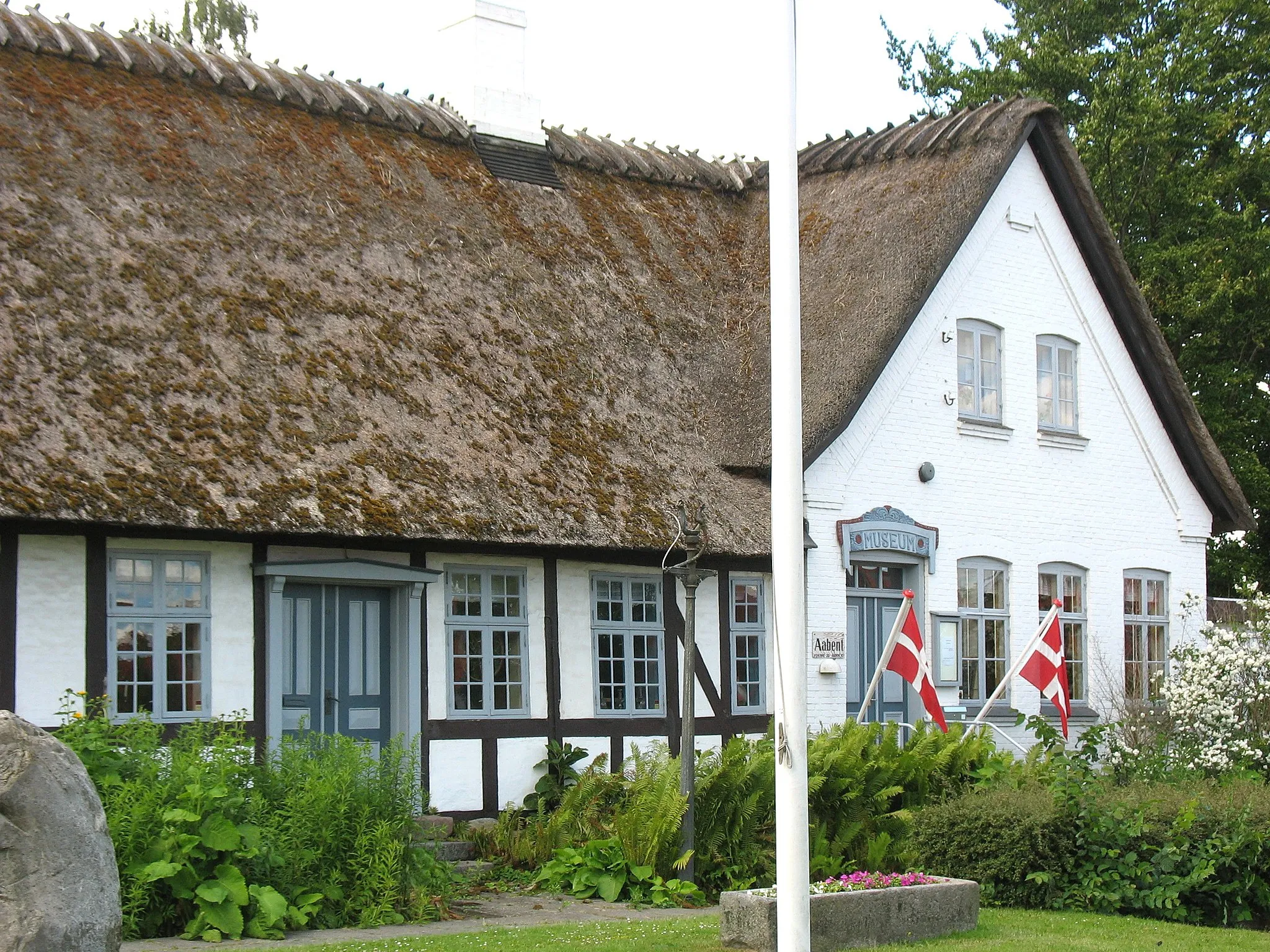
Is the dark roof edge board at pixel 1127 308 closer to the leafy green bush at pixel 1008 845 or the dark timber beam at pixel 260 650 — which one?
the leafy green bush at pixel 1008 845

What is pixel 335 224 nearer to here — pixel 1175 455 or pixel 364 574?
pixel 364 574

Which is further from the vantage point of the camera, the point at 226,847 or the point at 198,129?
the point at 198,129

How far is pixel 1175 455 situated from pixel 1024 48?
10.0 m

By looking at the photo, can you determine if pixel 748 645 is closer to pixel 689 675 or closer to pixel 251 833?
pixel 689 675

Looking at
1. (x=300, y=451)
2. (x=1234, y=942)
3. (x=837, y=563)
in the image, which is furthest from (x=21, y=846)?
(x=837, y=563)

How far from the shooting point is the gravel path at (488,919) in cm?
998

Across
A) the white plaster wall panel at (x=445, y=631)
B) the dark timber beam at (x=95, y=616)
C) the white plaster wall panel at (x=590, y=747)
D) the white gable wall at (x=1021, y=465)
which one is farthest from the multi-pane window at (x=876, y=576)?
the dark timber beam at (x=95, y=616)

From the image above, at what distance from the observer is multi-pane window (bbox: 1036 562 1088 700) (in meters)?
19.4

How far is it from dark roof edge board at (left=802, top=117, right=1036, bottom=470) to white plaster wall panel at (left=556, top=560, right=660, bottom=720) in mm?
2339

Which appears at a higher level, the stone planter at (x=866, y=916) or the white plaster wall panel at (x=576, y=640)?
the white plaster wall panel at (x=576, y=640)

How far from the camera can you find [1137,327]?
20.4m

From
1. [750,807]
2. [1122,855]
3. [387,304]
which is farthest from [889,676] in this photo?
[387,304]

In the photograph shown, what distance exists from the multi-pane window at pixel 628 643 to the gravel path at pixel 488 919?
3.41 m

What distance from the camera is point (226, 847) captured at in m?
10.4
